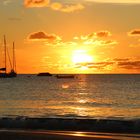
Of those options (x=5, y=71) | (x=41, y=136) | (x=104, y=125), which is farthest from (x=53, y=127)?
(x=5, y=71)

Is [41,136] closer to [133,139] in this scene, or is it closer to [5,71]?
[133,139]

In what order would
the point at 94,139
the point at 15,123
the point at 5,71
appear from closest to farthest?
1. the point at 94,139
2. the point at 15,123
3. the point at 5,71

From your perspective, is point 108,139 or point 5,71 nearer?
point 108,139

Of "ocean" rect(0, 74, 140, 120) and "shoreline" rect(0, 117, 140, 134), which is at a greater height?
"shoreline" rect(0, 117, 140, 134)

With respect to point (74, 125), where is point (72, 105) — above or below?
below

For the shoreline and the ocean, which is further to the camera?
the ocean

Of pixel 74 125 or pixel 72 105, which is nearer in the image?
pixel 74 125

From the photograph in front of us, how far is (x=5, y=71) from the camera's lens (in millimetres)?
173625

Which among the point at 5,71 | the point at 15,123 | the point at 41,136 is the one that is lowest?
the point at 5,71

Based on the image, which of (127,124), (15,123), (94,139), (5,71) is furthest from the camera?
(5,71)

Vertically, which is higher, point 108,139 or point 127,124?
point 108,139

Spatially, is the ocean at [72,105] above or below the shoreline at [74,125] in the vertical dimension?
below

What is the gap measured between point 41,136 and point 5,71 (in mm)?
152691

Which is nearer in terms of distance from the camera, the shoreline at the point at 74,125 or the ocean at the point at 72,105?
the shoreline at the point at 74,125
